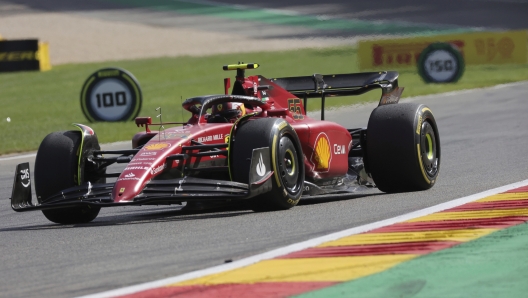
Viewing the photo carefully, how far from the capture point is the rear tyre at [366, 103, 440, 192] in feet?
30.0

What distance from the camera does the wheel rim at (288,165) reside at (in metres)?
8.22

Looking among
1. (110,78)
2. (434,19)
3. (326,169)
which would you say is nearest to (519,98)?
(110,78)

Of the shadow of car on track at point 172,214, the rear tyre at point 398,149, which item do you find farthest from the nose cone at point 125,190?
the rear tyre at point 398,149

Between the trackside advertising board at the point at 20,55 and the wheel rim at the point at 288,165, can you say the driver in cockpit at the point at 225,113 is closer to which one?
the wheel rim at the point at 288,165

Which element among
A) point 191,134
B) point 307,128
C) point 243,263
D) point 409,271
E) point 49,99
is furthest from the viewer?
point 49,99

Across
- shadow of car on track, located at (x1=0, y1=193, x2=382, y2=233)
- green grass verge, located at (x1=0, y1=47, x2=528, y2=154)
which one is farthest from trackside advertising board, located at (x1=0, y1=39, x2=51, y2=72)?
shadow of car on track, located at (x1=0, y1=193, x2=382, y2=233)

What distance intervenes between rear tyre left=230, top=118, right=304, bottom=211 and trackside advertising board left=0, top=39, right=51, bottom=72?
25895 millimetres

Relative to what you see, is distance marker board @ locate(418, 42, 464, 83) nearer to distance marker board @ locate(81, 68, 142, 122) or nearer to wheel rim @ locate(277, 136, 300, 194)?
distance marker board @ locate(81, 68, 142, 122)

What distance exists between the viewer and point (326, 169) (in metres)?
9.25

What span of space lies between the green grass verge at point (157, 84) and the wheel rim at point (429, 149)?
352 inches

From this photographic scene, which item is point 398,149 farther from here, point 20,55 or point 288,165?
point 20,55

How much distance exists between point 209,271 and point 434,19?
36.0 metres

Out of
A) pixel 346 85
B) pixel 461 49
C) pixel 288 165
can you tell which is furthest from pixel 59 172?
pixel 461 49

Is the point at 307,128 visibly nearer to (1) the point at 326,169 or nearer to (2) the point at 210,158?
(1) the point at 326,169
